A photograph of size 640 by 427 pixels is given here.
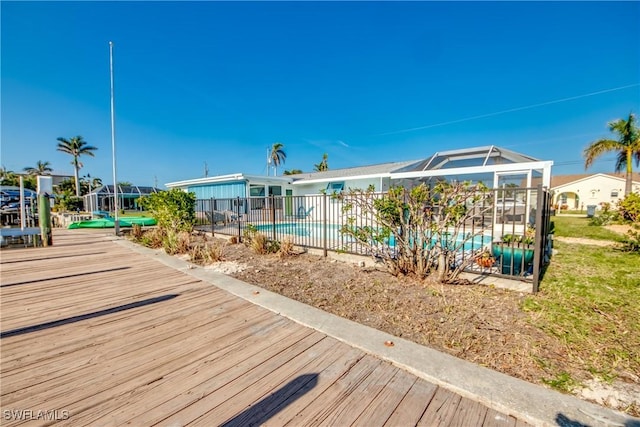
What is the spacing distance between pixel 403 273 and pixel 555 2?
39.0ft

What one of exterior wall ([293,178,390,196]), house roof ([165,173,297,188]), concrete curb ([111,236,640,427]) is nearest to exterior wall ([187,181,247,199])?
house roof ([165,173,297,188])

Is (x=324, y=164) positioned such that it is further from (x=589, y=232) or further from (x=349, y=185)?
(x=589, y=232)

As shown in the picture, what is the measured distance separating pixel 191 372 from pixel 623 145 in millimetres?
24800

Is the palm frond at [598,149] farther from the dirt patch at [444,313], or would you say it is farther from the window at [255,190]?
the window at [255,190]

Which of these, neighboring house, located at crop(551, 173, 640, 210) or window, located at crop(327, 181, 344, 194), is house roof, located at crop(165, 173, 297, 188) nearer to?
window, located at crop(327, 181, 344, 194)

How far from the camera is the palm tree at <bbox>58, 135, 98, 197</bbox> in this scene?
3469 cm

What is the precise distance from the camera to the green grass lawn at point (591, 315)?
2.07 m

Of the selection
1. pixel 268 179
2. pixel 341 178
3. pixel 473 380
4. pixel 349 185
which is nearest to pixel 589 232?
pixel 349 185

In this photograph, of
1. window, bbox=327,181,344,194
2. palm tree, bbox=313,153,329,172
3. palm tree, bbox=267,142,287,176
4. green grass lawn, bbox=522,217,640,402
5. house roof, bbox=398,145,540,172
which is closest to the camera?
green grass lawn, bbox=522,217,640,402

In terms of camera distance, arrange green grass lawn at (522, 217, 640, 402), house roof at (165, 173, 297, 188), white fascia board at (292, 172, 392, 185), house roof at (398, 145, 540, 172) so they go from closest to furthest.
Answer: green grass lawn at (522, 217, 640, 402) < house roof at (398, 145, 540, 172) < white fascia board at (292, 172, 392, 185) < house roof at (165, 173, 297, 188)

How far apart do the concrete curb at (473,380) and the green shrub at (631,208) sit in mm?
7427

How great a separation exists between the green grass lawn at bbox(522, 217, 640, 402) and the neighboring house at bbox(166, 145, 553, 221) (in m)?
3.68

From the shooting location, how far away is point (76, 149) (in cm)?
3538

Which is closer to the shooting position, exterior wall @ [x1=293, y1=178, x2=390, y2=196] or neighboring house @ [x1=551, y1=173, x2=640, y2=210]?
exterior wall @ [x1=293, y1=178, x2=390, y2=196]
